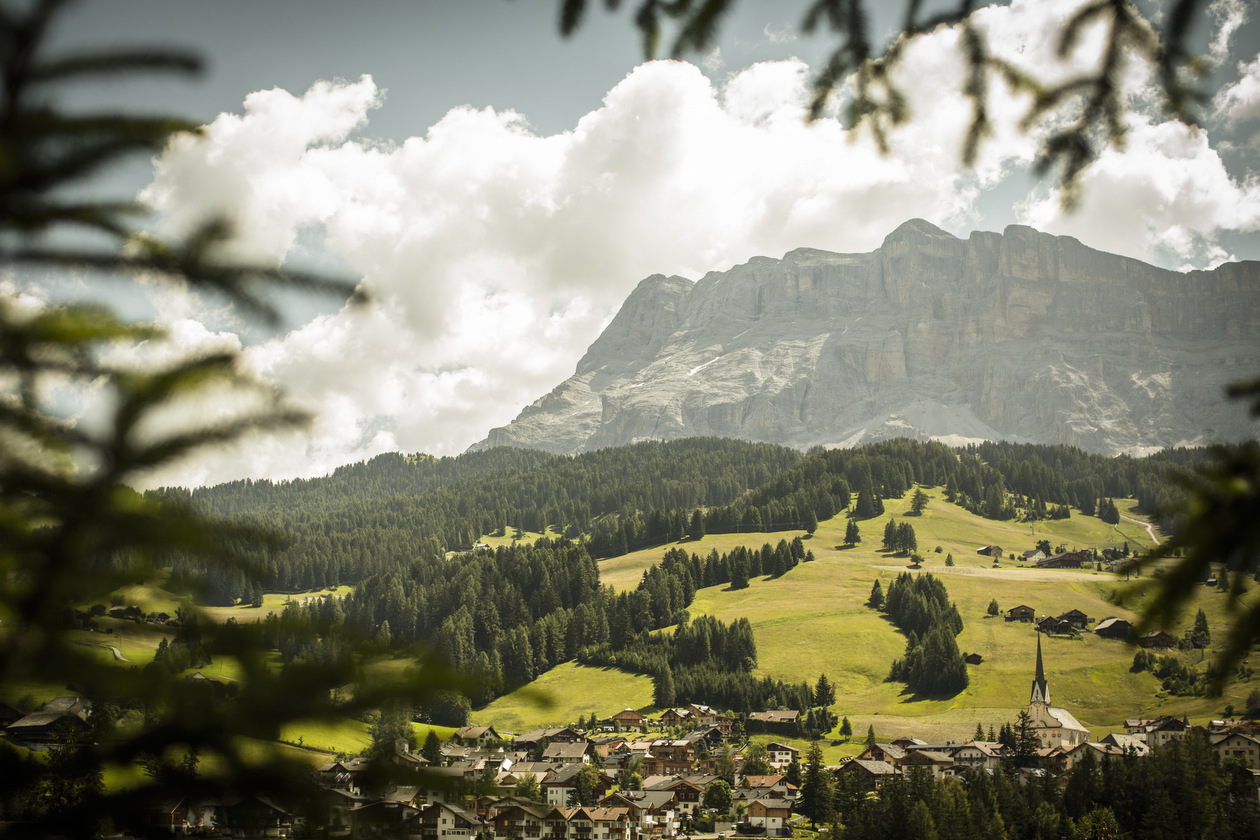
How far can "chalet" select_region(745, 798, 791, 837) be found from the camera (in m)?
82.8

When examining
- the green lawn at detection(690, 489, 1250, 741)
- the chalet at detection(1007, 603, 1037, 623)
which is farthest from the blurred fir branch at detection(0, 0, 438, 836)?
the chalet at detection(1007, 603, 1037, 623)

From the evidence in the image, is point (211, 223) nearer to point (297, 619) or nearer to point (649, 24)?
point (297, 619)

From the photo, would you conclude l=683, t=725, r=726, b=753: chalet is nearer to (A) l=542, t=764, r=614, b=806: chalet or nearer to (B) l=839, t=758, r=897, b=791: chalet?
(A) l=542, t=764, r=614, b=806: chalet

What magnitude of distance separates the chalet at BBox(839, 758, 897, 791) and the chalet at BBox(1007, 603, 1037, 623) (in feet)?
219

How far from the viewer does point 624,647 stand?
6058 inches

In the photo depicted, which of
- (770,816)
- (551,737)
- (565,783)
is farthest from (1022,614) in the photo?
(565,783)

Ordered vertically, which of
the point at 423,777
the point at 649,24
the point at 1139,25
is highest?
the point at 649,24

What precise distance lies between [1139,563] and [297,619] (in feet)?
14.1

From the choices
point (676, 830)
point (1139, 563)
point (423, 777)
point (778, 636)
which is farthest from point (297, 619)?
point (778, 636)

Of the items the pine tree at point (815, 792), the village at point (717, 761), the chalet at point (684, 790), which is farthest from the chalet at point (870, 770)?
the chalet at point (684, 790)

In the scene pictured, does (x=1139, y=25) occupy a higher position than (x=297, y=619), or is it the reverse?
(x=1139, y=25)

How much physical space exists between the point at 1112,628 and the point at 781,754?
72.6m

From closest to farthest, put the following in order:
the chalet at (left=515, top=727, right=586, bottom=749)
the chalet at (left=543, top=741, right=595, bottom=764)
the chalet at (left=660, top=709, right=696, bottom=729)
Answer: the chalet at (left=543, top=741, right=595, bottom=764) < the chalet at (left=515, top=727, right=586, bottom=749) < the chalet at (left=660, top=709, right=696, bottom=729)

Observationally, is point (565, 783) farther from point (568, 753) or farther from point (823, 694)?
point (823, 694)
